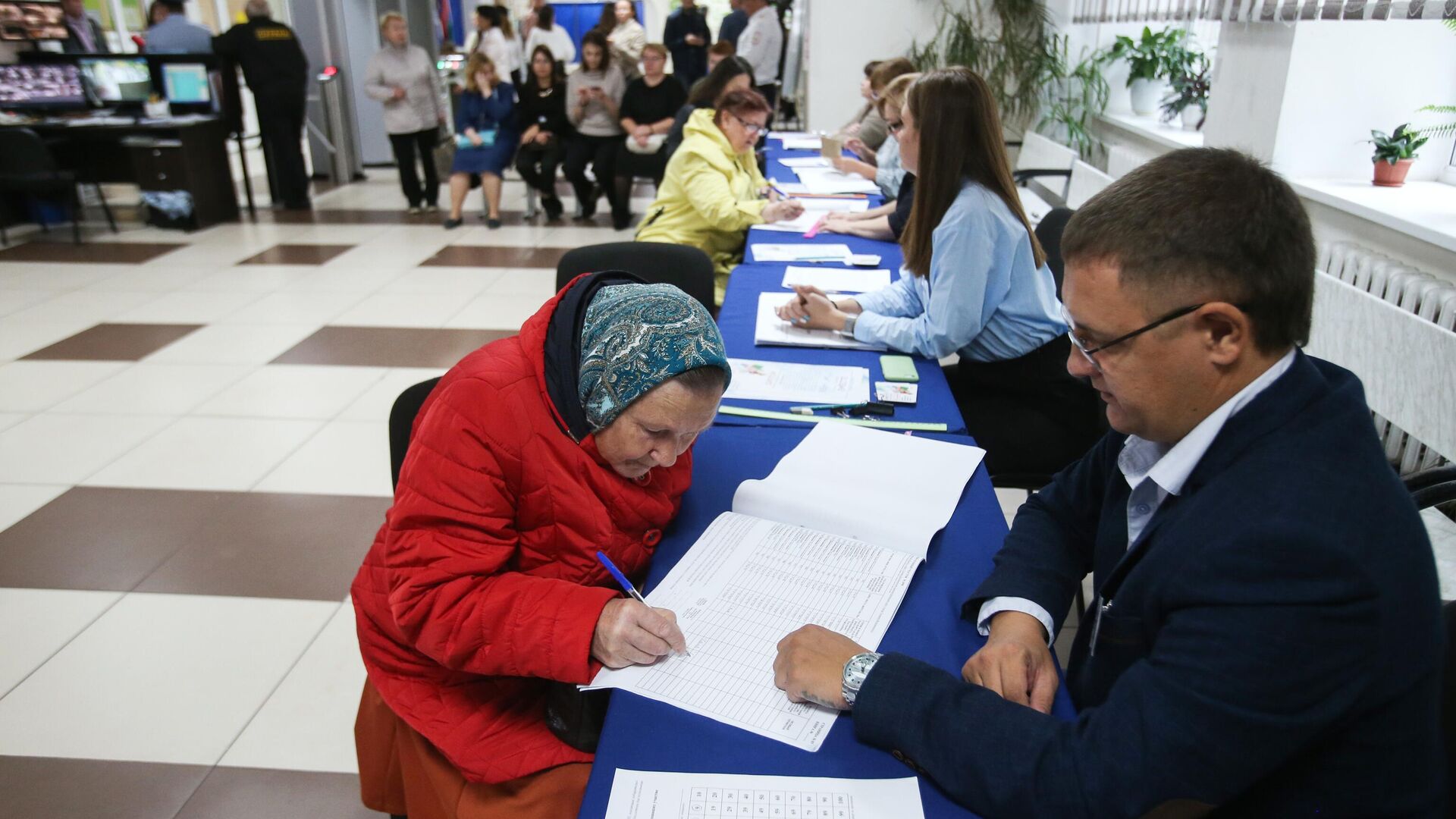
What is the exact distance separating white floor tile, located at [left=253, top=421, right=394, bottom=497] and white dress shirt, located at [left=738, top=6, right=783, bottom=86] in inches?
214

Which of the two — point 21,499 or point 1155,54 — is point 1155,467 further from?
point 1155,54

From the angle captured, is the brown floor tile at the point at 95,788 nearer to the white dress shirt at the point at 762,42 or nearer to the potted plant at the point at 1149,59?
the potted plant at the point at 1149,59

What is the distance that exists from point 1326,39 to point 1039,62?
11.1 feet

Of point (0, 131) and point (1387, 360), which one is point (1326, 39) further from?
point (0, 131)

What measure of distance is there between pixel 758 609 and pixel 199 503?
2593 millimetres

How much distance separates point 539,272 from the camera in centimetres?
596

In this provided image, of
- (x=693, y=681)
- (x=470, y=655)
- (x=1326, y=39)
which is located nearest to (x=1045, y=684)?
(x=693, y=681)

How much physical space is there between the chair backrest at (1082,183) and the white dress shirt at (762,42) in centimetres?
373

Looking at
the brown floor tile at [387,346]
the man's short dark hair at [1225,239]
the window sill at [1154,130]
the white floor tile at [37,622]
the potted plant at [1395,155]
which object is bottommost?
the white floor tile at [37,622]

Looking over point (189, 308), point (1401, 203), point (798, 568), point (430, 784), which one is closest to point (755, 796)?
point (798, 568)

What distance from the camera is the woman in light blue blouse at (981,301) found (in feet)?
7.25

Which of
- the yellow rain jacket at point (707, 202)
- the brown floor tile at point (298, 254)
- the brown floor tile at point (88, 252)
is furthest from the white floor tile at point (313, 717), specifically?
the brown floor tile at point (88, 252)

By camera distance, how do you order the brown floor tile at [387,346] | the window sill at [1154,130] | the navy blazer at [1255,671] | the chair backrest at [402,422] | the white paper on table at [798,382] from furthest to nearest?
the window sill at [1154,130] → the brown floor tile at [387,346] → the white paper on table at [798,382] → the chair backrest at [402,422] → the navy blazer at [1255,671]

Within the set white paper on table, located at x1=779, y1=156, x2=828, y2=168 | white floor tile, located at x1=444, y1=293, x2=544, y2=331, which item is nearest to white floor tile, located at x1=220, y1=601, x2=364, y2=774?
white floor tile, located at x1=444, y1=293, x2=544, y2=331
